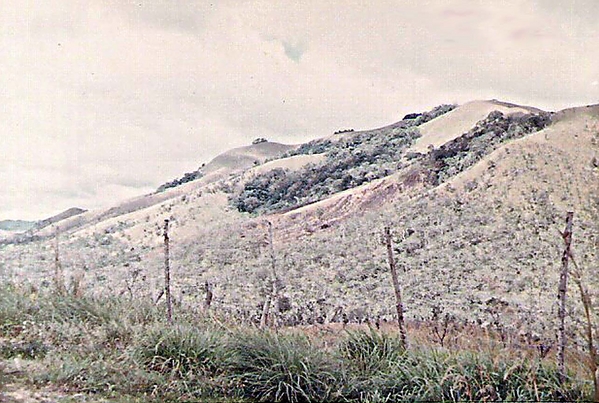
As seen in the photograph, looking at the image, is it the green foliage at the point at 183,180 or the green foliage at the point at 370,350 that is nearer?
the green foliage at the point at 370,350

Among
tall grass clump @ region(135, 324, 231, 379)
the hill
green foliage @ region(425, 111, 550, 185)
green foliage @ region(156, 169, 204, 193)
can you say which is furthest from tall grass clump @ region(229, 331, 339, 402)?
green foliage @ region(156, 169, 204, 193)

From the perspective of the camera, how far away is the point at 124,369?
16.8ft

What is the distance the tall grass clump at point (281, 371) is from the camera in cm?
484

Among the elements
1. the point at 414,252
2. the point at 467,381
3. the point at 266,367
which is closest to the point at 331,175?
the point at 414,252

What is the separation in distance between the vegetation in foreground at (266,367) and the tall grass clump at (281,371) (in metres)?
0.01

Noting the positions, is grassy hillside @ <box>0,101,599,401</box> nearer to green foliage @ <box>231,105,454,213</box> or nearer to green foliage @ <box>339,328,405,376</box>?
green foliage @ <box>339,328,405,376</box>

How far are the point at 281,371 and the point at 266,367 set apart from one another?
16 centimetres

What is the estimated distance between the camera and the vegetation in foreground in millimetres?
4691

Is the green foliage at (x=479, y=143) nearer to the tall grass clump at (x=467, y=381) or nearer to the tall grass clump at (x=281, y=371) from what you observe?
the tall grass clump at (x=467, y=381)

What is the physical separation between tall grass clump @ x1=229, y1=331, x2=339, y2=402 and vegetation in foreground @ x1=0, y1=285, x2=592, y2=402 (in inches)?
0.4

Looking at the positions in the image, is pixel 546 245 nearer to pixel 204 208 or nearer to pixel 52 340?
pixel 52 340

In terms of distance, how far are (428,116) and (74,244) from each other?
37948 millimetres

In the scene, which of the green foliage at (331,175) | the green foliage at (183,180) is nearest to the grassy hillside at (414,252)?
the green foliage at (331,175)

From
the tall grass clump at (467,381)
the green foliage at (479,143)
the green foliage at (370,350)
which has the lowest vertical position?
the tall grass clump at (467,381)
